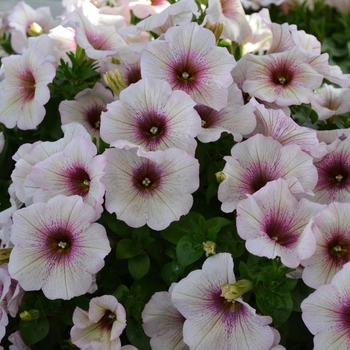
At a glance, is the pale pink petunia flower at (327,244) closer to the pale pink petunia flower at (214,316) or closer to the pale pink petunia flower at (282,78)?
the pale pink petunia flower at (214,316)

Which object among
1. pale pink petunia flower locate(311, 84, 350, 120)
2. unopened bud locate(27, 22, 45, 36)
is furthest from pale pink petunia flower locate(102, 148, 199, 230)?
unopened bud locate(27, 22, 45, 36)

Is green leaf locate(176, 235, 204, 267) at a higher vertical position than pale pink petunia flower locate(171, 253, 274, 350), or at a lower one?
higher

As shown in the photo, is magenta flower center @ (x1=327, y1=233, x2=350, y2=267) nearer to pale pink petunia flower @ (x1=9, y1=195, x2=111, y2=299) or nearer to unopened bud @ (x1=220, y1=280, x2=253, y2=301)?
unopened bud @ (x1=220, y1=280, x2=253, y2=301)

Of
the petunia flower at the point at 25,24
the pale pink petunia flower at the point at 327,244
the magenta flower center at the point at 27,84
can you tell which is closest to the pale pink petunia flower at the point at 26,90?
the magenta flower center at the point at 27,84

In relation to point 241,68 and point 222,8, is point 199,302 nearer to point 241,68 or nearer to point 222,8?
point 241,68

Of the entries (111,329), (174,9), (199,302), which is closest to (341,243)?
(199,302)

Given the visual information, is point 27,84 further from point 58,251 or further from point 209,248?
point 209,248

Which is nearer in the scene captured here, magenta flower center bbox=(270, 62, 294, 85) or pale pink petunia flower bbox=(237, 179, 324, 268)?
pale pink petunia flower bbox=(237, 179, 324, 268)
